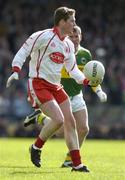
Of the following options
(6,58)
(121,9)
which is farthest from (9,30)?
(121,9)

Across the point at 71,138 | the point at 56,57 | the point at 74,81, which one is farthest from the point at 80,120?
the point at 56,57

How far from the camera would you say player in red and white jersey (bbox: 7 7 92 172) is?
1105 centimetres

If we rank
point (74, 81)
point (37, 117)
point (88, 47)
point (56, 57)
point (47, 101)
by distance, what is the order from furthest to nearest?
point (88, 47) < point (37, 117) < point (74, 81) < point (56, 57) < point (47, 101)

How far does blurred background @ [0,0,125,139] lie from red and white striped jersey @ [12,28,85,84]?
1450 centimetres

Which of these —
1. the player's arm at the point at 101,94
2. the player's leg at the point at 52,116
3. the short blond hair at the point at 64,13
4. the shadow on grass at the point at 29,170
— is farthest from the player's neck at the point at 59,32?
the shadow on grass at the point at 29,170

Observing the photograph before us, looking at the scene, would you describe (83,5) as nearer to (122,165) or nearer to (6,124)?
(6,124)

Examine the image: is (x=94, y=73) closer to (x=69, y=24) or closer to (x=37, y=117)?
(x=69, y=24)

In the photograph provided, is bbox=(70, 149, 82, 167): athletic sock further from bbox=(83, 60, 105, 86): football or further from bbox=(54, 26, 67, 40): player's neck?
bbox=(54, 26, 67, 40): player's neck

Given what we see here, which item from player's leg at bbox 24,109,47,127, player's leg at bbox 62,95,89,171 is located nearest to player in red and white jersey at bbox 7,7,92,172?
player's leg at bbox 62,95,89,171

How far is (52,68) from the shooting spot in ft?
36.9

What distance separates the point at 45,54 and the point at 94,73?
779 mm

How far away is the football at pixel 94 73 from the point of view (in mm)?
11477

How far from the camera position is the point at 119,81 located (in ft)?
89.7

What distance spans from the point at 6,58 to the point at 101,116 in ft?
13.5
